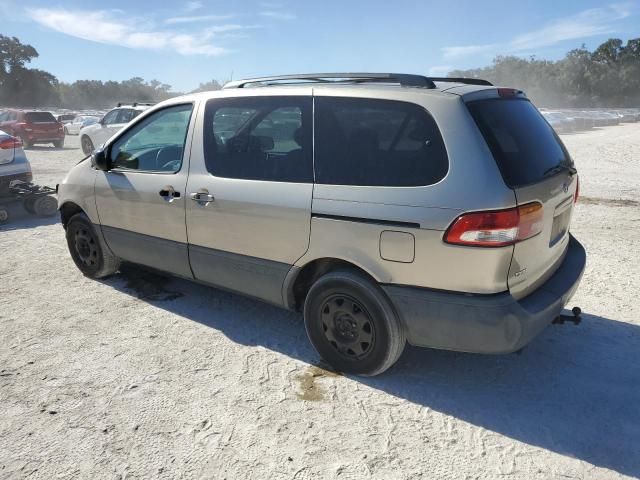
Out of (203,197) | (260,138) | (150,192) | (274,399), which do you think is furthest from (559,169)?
(150,192)

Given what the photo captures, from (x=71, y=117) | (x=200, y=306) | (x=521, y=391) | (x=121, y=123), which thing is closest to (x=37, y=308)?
(x=200, y=306)

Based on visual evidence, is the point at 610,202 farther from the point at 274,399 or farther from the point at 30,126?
the point at 30,126

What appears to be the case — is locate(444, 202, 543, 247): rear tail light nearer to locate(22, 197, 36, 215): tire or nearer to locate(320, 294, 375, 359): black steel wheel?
locate(320, 294, 375, 359): black steel wheel

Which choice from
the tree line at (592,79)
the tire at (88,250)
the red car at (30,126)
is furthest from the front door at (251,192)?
the tree line at (592,79)

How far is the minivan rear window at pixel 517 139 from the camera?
278 cm

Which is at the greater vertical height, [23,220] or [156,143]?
[156,143]

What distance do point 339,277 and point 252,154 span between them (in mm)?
1137

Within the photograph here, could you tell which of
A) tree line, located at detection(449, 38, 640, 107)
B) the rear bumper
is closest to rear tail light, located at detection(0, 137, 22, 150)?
the rear bumper

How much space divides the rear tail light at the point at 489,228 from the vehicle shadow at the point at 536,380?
1074 millimetres

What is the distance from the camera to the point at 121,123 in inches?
617

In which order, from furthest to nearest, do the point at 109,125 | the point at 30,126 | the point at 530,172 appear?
1. the point at 30,126
2. the point at 109,125
3. the point at 530,172

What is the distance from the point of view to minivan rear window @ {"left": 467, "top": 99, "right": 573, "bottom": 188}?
2.78 metres

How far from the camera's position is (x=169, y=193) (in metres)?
3.96

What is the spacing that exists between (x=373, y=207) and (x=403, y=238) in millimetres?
259
